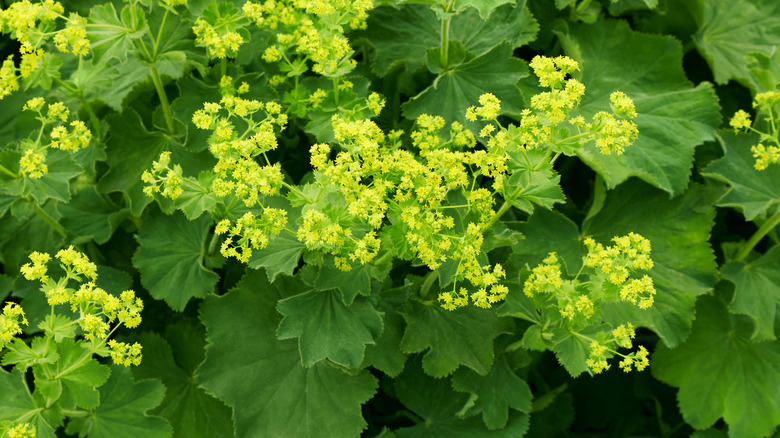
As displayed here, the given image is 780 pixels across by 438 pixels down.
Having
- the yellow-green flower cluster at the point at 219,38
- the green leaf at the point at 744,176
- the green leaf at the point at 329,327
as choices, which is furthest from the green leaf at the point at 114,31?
the green leaf at the point at 744,176

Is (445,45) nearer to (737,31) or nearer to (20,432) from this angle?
(737,31)

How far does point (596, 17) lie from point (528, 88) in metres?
0.49

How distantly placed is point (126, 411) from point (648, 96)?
213cm

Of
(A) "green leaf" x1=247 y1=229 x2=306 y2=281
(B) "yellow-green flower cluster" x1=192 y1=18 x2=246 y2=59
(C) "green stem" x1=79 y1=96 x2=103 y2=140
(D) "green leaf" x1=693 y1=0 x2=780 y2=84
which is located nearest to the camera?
(A) "green leaf" x1=247 y1=229 x2=306 y2=281

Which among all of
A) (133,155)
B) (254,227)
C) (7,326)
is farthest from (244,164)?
(133,155)

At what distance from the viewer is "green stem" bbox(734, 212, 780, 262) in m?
Result: 2.36

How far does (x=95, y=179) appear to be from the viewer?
2.44m

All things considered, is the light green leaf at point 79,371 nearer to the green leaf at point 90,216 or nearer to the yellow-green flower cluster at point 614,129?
the green leaf at point 90,216

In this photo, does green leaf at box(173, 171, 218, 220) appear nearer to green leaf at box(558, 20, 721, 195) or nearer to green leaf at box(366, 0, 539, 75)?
green leaf at box(366, 0, 539, 75)

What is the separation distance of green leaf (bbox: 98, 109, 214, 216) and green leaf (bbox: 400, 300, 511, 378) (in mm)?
893

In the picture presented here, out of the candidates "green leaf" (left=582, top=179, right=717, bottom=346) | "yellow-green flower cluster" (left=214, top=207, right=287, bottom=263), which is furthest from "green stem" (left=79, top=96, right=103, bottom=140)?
"green leaf" (left=582, top=179, right=717, bottom=346)

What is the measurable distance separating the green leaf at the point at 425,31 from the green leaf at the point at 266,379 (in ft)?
3.09

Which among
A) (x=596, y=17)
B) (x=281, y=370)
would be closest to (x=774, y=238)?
(x=596, y=17)

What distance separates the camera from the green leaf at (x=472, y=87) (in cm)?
230
